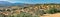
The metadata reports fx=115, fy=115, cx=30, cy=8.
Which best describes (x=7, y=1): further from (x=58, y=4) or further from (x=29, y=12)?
(x=58, y=4)

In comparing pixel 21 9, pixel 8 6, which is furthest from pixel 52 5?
pixel 8 6

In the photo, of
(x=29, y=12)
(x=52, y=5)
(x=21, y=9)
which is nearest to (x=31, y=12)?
(x=29, y=12)

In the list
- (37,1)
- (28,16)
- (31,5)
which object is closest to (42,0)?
(37,1)

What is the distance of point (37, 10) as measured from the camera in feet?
7.22

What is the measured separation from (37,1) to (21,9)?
0.34 meters

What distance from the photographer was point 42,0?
7.28 feet

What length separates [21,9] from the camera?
Answer: 2170 millimetres

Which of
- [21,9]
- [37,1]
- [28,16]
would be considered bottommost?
[28,16]

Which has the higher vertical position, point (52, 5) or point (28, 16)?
point (52, 5)

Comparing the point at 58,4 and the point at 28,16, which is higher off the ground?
the point at 58,4

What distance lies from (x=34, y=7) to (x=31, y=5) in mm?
70

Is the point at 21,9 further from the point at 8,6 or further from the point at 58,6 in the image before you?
the point at 58,6

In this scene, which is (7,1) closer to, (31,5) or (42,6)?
(31,5)

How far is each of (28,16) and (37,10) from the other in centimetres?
21
